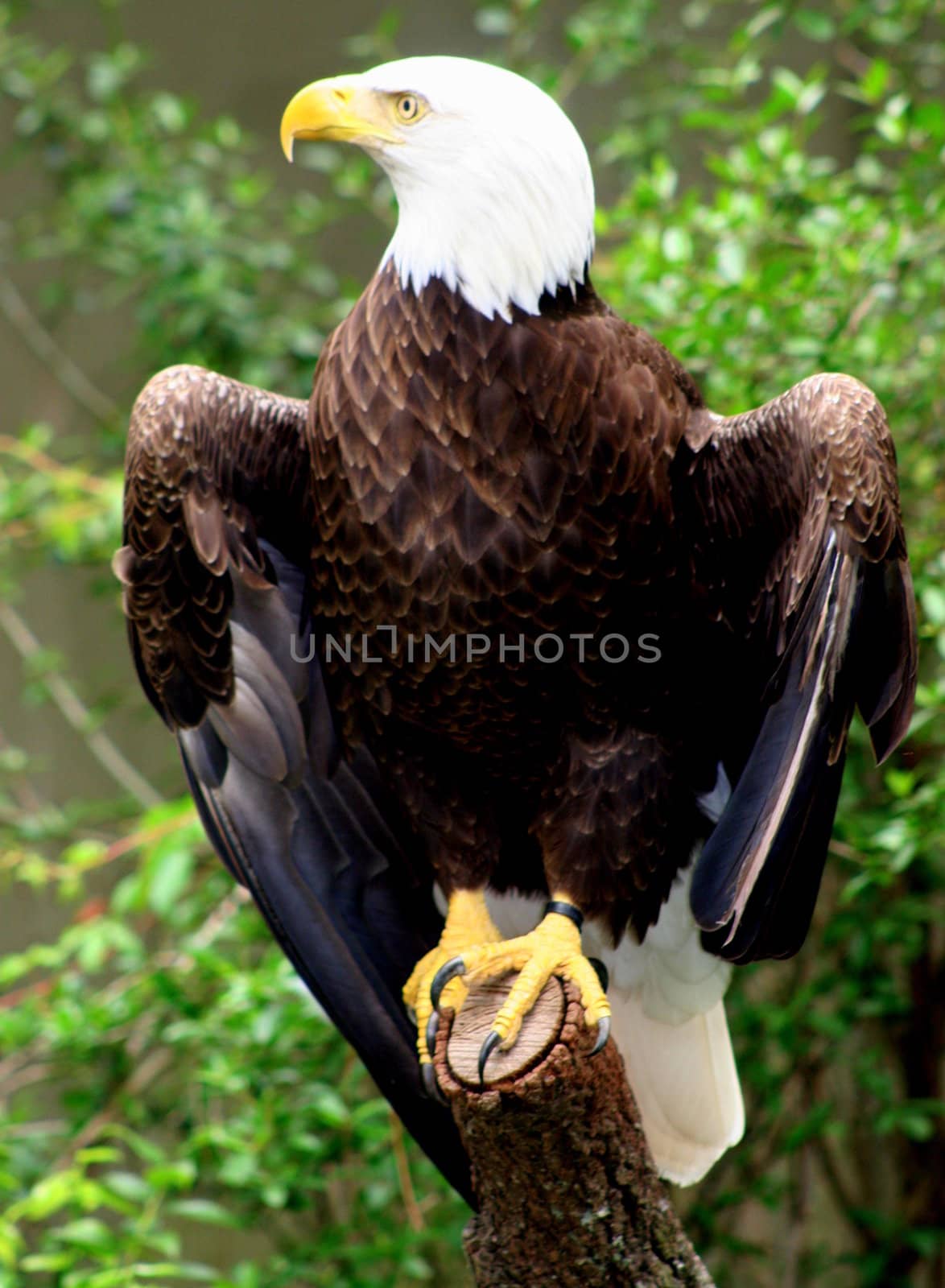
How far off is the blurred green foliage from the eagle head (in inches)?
26.3

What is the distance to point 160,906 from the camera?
2.29 metres

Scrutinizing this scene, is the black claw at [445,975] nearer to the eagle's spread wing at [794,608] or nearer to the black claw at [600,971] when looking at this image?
the black claw at [600,971]

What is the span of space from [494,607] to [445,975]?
0.48m

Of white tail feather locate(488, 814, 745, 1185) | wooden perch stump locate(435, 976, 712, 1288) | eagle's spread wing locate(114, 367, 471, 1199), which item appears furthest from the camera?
white tail feather locate(488, 814, 745, 1185)

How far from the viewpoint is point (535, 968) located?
1.74 metres

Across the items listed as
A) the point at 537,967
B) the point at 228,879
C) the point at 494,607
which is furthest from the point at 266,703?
the point at 228,879

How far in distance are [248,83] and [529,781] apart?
283 cm

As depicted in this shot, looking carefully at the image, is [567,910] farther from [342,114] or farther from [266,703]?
[342,114]

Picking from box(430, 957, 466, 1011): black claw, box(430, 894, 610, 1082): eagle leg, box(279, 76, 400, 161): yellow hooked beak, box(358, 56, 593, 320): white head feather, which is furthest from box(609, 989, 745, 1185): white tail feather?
box(279, 76, 400, 161): yellow hooked beak

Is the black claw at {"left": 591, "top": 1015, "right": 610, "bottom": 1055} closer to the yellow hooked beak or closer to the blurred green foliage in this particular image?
the blurred green foliage

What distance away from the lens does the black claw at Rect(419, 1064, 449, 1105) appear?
1.70 metres

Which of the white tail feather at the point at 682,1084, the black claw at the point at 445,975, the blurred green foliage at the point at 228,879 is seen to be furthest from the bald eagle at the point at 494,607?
the blurred green foliage at the point at 228,879

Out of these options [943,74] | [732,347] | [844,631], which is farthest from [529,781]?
[943,74]

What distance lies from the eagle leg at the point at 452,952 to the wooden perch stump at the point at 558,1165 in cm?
13
